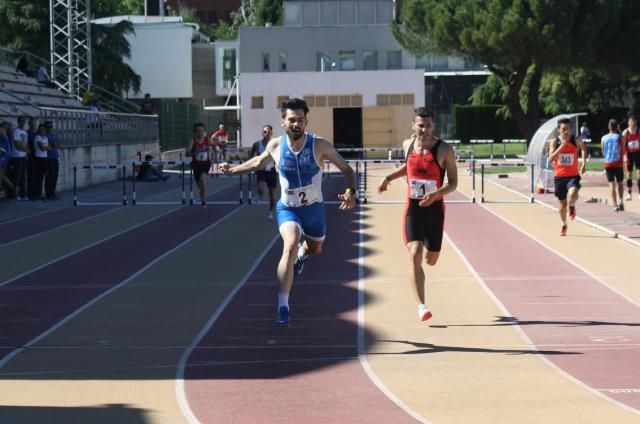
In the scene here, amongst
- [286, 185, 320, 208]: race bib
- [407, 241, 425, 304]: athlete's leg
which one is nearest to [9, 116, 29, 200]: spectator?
[286, 185, 320, 208]: race bib

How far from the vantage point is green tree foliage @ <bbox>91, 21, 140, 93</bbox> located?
6303cm

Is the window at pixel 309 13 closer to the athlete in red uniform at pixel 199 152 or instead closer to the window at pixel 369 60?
the window at pixel 369 60

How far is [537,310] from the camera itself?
11.9 meters

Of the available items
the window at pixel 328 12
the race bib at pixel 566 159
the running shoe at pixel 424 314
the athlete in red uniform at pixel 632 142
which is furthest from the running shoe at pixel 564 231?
the window at pixel 328 12

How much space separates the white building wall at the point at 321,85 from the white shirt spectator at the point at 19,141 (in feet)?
111

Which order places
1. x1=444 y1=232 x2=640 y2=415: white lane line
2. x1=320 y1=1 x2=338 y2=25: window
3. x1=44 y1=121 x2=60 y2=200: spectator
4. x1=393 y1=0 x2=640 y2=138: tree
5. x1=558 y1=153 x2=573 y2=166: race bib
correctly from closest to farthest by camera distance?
x1=444 y1=232 x2=640 y2=415: white lane line < x1=558 y1=153 x2=573 y2=166: race bib < x1=44 y1=121 x2=60 y2=200: spectator < x1=393 y1=0 x2=640 y2=138: tree < x1=320 y1=1 x2=338 y2=25: window

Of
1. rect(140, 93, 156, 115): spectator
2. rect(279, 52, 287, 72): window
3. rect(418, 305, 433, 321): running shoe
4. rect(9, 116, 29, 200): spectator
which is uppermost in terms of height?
rect(279, 52, 287, 72): window

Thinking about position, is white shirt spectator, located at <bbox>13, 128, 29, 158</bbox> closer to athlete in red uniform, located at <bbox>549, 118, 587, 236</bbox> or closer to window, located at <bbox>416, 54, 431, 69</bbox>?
athlete in red uniform, located at <bbox>549, 118, 587, 236</bbox>

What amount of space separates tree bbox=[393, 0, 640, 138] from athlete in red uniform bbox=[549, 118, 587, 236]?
33765 mm

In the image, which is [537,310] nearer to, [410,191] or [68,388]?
[410,191]

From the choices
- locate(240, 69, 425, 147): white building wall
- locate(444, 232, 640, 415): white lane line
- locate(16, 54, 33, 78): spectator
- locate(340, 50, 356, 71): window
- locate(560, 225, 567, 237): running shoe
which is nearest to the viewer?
locate(444, 232, 640, 415): white lane line

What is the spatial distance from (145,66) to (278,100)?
64.2 ft

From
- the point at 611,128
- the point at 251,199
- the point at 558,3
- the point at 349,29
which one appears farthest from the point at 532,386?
the point at 349,29

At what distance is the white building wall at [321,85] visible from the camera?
2408 inches
